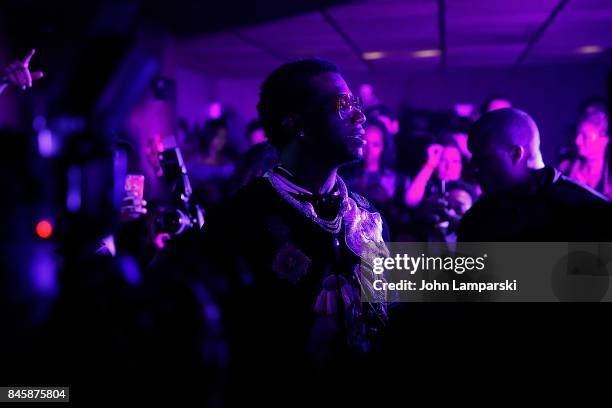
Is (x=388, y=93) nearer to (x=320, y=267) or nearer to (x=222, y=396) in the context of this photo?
(x=320, y=267)

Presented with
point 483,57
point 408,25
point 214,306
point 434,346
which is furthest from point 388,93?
point 214,306

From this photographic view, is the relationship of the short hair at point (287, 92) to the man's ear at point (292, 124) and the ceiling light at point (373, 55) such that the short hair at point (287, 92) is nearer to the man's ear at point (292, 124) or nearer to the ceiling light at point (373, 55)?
the man's ear at point (292, 124)

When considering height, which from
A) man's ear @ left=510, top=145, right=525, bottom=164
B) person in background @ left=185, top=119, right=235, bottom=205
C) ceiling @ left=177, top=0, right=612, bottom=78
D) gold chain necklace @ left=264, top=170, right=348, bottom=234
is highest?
ceiling @ left=177, top=0, right=612, bottom=78

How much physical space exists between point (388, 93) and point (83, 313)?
940cm

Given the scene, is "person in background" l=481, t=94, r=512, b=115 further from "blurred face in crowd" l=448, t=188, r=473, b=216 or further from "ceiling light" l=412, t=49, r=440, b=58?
"ceiling light" l=412, t=49, r=440, b=58

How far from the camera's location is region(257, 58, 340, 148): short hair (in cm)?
176

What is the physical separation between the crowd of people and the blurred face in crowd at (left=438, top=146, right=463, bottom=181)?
42 cm

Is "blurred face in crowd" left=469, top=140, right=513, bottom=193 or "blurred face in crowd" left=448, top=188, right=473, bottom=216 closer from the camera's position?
"blurred face in crowd" left=469, top=140, right=513, bottom=193

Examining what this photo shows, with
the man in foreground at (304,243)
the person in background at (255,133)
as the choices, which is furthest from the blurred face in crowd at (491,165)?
the person in background at (255,133)

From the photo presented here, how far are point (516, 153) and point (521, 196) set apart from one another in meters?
0.25

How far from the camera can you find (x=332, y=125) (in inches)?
67.1

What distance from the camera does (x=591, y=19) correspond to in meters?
5.44

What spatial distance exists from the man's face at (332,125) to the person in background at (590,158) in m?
2.52

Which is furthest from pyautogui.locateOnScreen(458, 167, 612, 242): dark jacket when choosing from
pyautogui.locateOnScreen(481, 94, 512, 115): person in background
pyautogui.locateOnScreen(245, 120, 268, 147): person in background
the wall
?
the wall
